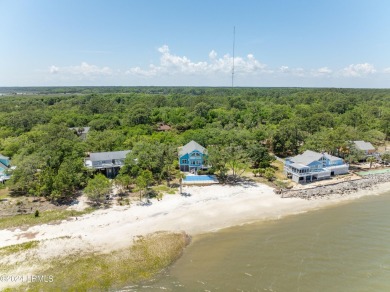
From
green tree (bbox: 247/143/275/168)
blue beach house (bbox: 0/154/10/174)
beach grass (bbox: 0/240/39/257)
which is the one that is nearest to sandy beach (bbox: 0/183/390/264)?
beach grass (bbox: 0/240/39/257)

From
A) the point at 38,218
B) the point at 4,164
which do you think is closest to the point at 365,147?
the point at 38,218

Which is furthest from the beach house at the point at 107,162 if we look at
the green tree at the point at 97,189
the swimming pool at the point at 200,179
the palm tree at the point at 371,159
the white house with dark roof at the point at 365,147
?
the palm tree at the point at 371,159

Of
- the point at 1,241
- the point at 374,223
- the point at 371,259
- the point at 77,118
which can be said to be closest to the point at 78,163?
the point at 1,241

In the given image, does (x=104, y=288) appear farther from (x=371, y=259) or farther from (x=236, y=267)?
(x=371, y=259)

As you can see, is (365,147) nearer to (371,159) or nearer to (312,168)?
(371,159)

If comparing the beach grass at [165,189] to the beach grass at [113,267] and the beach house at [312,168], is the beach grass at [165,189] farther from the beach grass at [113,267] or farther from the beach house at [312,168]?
the beach house at [312,168]
